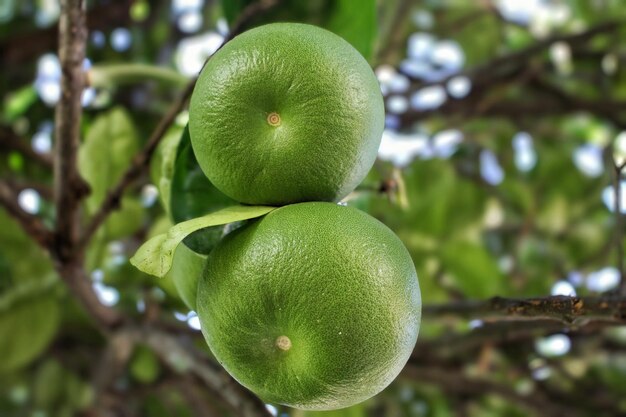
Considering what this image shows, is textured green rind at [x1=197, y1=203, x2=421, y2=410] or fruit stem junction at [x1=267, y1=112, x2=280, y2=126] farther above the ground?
fruit stem junction at [x1=267, y1=112, x2=280, y2=126]

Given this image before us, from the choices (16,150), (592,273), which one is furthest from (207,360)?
(592,273)

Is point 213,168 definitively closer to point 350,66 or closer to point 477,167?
point 350,66

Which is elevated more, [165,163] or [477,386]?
[165,163]

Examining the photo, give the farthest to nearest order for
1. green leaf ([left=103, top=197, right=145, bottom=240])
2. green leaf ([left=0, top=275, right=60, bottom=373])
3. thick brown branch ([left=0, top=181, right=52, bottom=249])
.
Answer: green leaf ([left=0, top=275, right=60, bottom=373])
green leaf ([left=103, top=197, right=145, bottom=240])
thick brown branch ([left=0, top=181, right=52, bottom=249])

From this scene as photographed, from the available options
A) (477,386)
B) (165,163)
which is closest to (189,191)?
(165,163)

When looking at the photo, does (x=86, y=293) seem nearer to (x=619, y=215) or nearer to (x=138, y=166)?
(x=138, y=166)

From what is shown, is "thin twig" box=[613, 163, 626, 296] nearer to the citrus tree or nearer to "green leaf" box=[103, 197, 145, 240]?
the citrus tree

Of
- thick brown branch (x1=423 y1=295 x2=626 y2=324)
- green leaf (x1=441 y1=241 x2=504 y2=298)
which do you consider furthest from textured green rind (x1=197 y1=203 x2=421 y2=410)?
green leaf (x1=441 y1=241 x2=504 y2=298)

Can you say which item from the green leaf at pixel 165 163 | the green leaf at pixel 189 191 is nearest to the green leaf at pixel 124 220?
the green leaf at pixel 165 163
